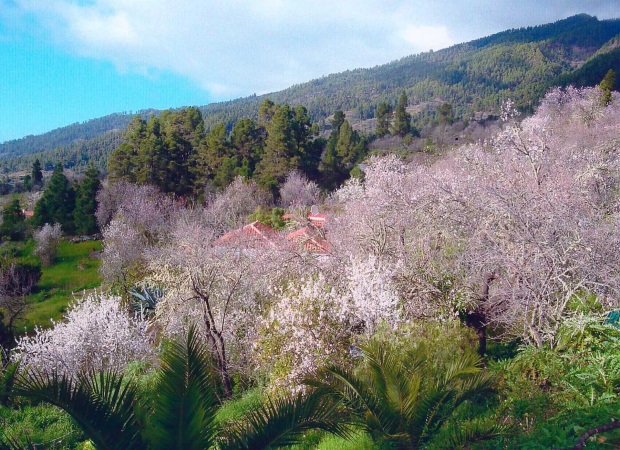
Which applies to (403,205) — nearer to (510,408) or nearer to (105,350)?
(510,408)

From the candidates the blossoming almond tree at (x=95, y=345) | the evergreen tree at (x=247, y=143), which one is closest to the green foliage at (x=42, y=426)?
the blossoming almond tree at (x=95, y=345)

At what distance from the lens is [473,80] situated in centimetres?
6028

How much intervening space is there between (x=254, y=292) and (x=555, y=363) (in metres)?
7.60

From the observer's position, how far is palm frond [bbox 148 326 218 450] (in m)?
3.40

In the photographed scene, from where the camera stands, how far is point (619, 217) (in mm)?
6520

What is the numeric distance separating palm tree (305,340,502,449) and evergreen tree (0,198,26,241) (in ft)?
113

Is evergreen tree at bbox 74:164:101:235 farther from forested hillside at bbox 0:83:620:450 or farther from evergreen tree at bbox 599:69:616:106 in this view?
evergreen tree at bbox 599:69:616:106

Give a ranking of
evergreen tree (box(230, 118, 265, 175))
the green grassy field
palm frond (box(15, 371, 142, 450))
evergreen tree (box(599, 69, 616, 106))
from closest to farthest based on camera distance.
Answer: palm frond (box(15, 371, 142, 450)) < the green grassy field < evergreen tree (box(599, 69, 616, 106)) < evergreen tree (box(230, 118, 265, 175))

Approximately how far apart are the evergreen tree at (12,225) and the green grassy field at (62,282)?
12.7ft

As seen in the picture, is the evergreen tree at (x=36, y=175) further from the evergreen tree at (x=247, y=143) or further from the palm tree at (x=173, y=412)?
the palm tree at (x=173, y=412)

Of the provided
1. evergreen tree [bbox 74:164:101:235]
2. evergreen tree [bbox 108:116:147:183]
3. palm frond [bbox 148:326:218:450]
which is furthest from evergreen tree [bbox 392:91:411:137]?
palm frond [bbox 148:326:218:450]

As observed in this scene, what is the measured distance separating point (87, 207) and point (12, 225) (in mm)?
5526

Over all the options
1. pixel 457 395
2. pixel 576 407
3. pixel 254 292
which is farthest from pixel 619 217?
pixel 254 292

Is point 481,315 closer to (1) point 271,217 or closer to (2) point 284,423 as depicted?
(2) point 284,423
